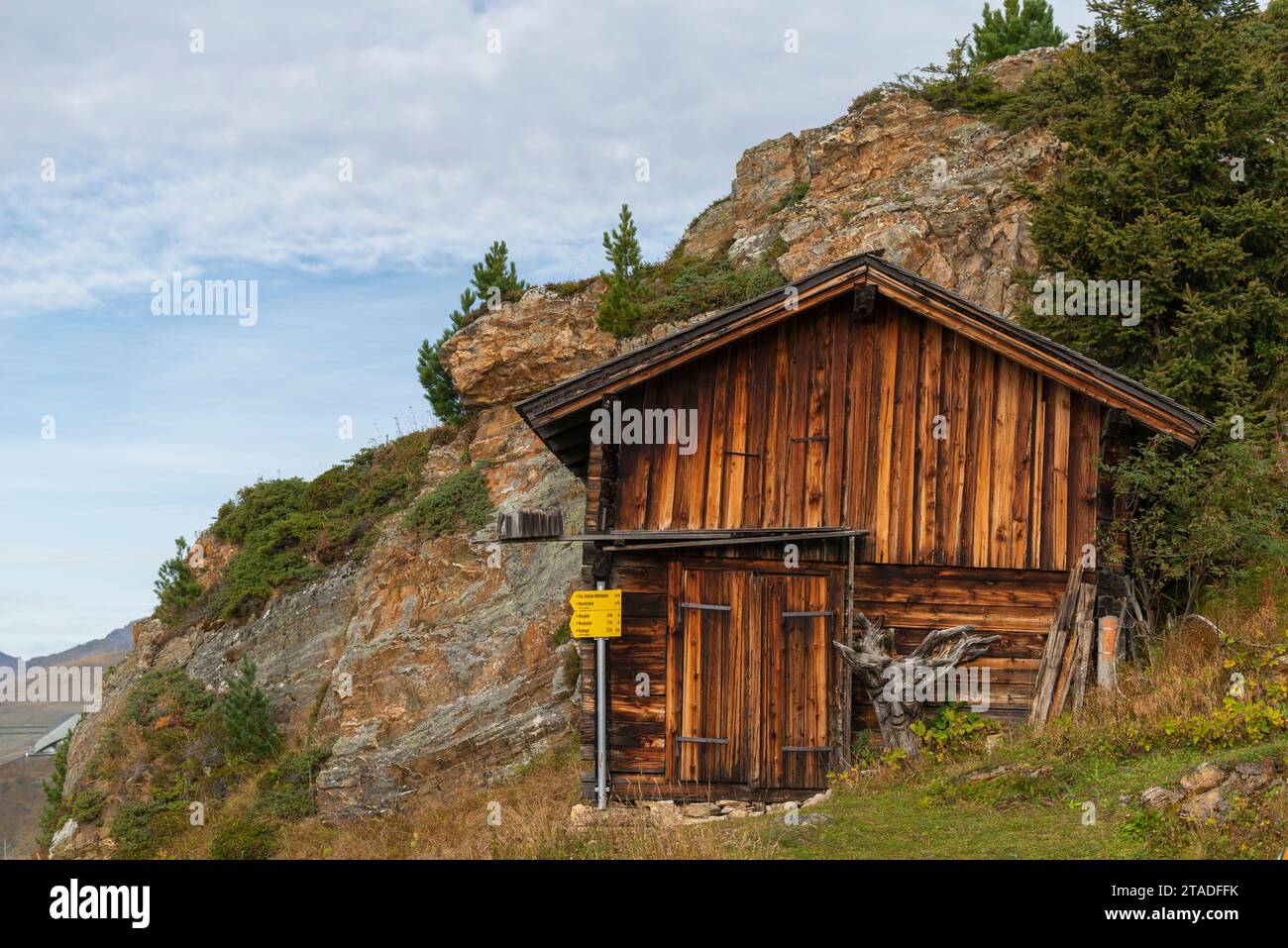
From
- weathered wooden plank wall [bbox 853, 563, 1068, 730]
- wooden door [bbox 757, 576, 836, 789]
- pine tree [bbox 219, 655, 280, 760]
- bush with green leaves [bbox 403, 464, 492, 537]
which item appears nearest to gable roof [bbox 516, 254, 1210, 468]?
weathered wooden plank wall [bbox 853, 563, 1068, 730]

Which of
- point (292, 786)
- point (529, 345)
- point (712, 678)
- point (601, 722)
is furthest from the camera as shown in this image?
point (529, 345)

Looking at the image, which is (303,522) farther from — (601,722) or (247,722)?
(601,722)

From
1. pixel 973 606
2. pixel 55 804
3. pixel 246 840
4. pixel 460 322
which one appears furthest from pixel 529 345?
pixel 973 606

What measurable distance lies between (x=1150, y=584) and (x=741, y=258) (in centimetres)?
1757

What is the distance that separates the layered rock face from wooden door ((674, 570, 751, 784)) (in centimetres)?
641

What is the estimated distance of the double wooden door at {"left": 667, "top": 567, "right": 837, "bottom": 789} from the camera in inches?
555

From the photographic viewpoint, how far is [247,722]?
23547mm

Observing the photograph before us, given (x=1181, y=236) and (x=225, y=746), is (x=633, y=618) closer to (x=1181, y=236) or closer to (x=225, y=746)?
(x=1181, y=236)

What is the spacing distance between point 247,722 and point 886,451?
53.4 ft

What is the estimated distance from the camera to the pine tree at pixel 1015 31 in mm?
34906

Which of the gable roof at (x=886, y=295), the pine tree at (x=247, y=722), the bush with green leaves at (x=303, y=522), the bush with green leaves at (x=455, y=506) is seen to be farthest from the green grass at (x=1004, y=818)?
the bush with green leaves at (x=303, y=522)
